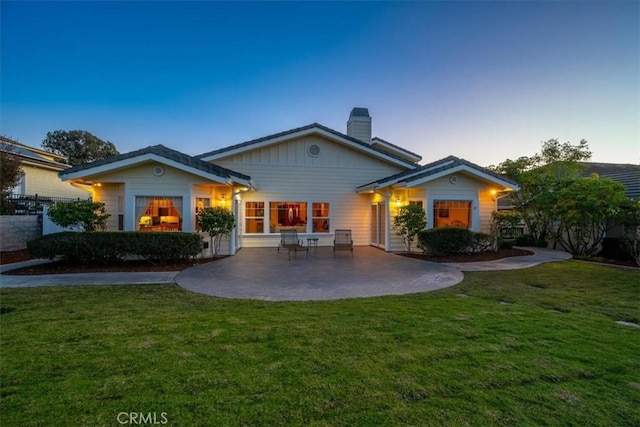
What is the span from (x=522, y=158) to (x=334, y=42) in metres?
11.6

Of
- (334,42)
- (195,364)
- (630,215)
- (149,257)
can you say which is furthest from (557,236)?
(149,257)

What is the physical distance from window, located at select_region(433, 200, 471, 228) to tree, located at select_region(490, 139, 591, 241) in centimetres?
327

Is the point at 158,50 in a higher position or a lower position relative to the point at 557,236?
higher

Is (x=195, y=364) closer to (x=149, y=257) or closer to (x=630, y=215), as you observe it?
(x=149, y=257)

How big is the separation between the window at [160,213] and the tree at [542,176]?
15.1 m

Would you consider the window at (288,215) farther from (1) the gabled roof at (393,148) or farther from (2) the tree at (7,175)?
(2) the tree at (7,175)

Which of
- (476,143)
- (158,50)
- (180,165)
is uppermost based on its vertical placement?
(158,50)

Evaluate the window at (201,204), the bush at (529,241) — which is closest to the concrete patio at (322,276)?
the window at (201,204)

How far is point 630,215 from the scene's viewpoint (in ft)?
34.0

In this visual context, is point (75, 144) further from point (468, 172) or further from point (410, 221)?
point (468, 172)

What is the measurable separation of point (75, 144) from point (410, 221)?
4945 centimetres

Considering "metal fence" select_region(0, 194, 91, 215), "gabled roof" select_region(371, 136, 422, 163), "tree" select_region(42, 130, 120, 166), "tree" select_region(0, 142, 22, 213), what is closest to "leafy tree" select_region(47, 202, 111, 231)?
"metal fence" select_region(0, 194, 91, 215)

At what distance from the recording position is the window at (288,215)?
14336 millimetres

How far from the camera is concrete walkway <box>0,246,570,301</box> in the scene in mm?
6129
